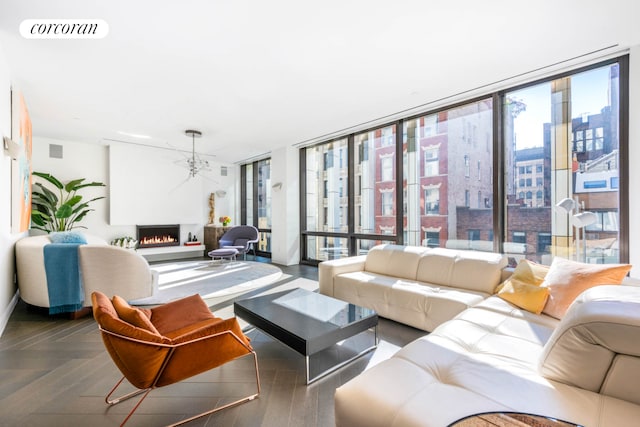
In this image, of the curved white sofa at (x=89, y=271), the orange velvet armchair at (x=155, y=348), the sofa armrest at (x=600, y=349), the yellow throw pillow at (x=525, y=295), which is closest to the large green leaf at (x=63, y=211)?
the curved white sofa at (x=89, y=271)

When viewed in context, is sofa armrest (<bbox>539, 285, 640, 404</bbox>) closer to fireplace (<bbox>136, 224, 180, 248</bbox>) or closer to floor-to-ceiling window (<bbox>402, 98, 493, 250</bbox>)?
floor-to-ceiling window (<bbox>402, 98, 493, 250</bbox>)

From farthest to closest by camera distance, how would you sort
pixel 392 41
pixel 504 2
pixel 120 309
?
pixel 392 41
pixel 504 2
pixel 120 309

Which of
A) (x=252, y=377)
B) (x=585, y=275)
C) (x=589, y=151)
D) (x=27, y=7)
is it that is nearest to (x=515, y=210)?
(x=589, y=151)

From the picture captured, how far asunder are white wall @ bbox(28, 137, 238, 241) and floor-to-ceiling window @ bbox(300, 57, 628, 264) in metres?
4.52

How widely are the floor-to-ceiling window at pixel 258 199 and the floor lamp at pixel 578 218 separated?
20.1 ft

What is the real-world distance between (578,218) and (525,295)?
3.13 feet

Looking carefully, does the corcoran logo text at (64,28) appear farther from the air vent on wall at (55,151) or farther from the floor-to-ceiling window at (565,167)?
the air vent on wall at (55,151)

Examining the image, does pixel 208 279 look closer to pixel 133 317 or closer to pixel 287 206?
pixel 287 206

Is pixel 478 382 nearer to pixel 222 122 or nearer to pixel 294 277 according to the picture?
pixel 294 277

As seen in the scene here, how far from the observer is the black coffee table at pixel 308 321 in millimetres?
2053

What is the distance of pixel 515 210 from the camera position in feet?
11.5

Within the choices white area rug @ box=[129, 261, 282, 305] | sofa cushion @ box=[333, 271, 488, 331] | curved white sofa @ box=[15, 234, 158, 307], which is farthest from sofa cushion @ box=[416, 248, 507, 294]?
curved white sofa @ box=[15, 234, 158, 307]

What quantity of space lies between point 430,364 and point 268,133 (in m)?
4.88

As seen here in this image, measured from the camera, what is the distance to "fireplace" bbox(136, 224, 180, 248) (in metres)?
6.91
